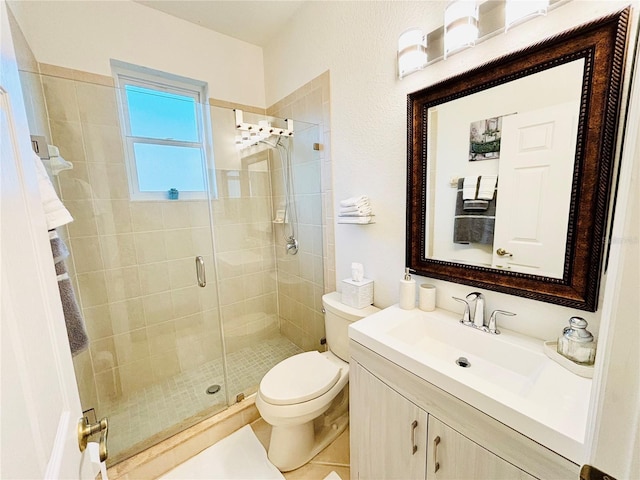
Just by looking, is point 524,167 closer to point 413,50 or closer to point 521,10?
point 521,10

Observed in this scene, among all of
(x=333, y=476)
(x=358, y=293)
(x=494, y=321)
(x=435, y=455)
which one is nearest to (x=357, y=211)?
(x=358, y=293)

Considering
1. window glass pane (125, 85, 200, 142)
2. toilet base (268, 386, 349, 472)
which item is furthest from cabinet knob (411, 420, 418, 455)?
window glass pane (125, 85, 200, 142)

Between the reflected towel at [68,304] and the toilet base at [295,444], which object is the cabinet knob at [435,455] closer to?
the toilet base at [295,444]

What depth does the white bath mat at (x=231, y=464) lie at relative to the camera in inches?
56.7

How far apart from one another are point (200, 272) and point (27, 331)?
5.68ft

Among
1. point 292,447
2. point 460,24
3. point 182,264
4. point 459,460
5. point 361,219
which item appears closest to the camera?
point 459,460

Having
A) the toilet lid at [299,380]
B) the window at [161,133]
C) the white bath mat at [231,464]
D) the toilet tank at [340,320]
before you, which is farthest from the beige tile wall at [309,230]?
the white bath mat at [231,464]

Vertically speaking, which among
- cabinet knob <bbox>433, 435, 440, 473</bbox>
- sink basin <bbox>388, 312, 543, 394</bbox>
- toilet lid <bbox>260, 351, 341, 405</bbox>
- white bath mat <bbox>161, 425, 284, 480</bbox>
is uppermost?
sink basin <bbox>388, 312, 543, 394</bbox>

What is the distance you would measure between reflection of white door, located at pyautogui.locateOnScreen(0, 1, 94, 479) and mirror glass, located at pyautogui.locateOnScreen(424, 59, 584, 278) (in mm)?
1348

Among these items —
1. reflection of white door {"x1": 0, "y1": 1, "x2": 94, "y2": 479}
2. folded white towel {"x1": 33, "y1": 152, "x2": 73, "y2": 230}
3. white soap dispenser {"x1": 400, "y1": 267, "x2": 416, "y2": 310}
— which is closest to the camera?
reflection of white door {"x1": 0, "y1": 1, "x2": 94, "y2": 479}

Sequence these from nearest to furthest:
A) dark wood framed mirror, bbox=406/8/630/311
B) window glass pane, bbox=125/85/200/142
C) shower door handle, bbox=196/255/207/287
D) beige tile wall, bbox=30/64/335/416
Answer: dark wood framed mirror, bbox=406/8/630/311
beige tile wall, bbox=30/64/335/416
window glass pane, bbox=125/85/200/142
shower door handle, bbox=196/255/207/287

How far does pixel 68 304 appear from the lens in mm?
1085

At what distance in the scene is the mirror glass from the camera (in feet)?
3.02

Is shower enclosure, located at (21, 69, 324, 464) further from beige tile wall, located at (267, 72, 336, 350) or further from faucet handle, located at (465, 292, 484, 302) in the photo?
faucet handle, located at (465, 292, 484, 302)
